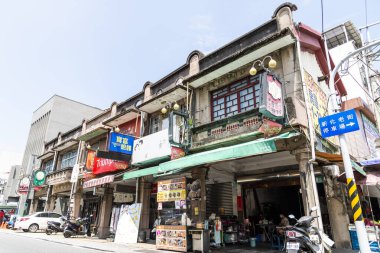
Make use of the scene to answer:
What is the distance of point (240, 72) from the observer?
39.5 ft

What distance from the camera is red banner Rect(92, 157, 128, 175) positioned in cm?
1612

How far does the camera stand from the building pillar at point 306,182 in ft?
27.9

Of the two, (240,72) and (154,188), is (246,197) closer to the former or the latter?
(154,188)

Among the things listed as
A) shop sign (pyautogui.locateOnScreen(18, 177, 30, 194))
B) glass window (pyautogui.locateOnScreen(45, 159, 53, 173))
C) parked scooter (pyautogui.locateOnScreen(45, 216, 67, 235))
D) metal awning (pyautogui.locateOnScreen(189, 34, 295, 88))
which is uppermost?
metal awning (pyautogui.locateOnScreen(189, 34, 295, 88))

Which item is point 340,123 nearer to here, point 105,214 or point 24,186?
point 105,214

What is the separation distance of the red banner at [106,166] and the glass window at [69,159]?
7.31 m

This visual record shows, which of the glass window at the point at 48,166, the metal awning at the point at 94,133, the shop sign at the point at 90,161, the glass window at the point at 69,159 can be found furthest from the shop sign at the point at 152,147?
the glass window at the point at 48,166

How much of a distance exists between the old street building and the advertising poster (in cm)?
9

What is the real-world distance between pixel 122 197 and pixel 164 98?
742cm

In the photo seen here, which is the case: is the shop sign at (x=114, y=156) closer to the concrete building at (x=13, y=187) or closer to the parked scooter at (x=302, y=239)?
the parked scooter at (x=302, y=239)

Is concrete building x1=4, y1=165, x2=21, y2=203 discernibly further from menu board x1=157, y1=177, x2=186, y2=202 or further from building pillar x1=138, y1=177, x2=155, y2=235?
menu board x1=157, y1=177, x2=186, y2=202

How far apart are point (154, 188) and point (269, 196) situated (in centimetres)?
736

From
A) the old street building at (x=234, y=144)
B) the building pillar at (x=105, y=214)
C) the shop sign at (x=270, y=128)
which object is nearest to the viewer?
the shop sign at (x=270, y=128)

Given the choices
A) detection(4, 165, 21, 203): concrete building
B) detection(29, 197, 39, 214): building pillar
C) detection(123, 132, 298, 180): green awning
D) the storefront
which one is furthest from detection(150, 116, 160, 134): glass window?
detection(4, 165, 21, 203): concrete building
